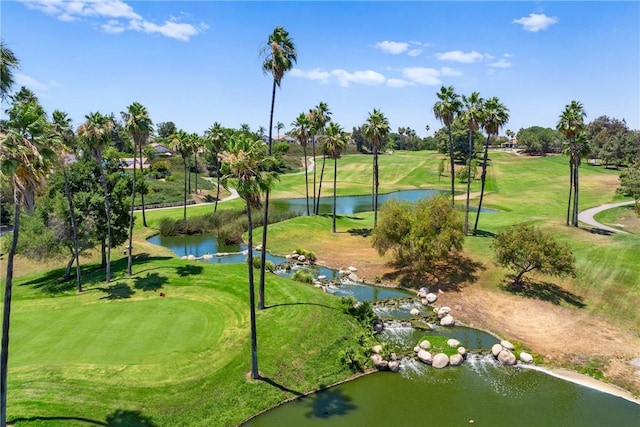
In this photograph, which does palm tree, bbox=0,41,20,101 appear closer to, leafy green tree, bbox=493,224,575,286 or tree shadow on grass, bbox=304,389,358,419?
tree shadow on grass, bbox=304,389,358,419

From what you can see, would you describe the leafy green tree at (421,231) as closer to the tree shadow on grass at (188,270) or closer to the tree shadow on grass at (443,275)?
the tree shadow on grass at (443,275)

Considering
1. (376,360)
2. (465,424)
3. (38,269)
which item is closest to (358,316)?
(376,360)

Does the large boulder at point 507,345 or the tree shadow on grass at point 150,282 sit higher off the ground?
the tree shadow on grass at point 150,282

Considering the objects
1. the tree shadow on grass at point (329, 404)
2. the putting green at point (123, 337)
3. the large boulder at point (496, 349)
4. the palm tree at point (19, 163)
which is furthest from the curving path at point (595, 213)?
the palm tree at point (19, 163)

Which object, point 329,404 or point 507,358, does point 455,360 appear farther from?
point 329,404

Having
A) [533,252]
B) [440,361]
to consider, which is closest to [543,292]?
[533,252]

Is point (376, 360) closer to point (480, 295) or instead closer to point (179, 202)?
point (480, 295)

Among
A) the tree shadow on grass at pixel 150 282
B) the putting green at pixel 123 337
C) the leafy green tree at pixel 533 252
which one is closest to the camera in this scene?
the putting green at pixel 123 337

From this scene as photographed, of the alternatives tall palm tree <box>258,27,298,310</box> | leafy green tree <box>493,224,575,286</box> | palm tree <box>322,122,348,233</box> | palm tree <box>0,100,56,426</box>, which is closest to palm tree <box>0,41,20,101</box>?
palm tree <box>0,100,56,426</box>

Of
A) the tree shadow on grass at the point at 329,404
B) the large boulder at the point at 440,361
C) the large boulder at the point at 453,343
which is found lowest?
the tree shadow on grass at the point at 329,404
